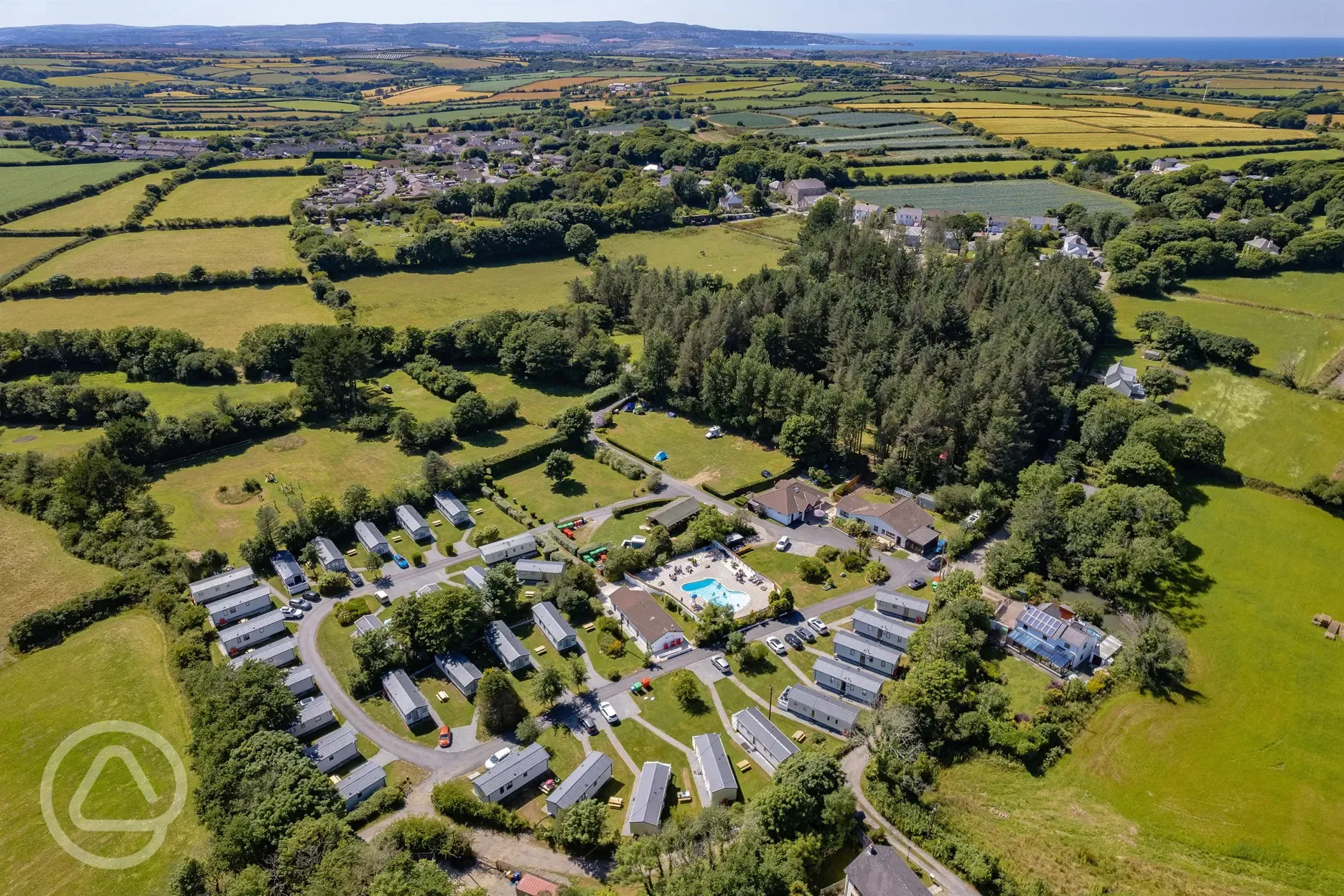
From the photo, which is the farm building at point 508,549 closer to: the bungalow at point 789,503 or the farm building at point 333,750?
the farm building at point 333,750

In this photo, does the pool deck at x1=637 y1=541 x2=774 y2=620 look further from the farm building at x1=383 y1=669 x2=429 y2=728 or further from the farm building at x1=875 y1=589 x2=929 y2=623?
the farm building at x1=383 y1=669 x2=429 y2=728

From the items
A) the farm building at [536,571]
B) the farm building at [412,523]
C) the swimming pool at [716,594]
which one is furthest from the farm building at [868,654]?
the farm building at [412,523]

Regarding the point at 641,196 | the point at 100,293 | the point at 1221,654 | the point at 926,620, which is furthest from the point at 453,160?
the point at 1221,654

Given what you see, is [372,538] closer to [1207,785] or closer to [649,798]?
[649,798]

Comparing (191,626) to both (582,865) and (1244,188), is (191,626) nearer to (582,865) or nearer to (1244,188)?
(582,865)

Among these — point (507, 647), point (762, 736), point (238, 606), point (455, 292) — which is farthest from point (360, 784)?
point (455, 292)

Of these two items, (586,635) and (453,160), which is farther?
(453,160)

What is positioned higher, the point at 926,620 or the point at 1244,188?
the point at 1244,188
